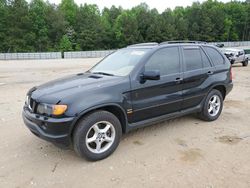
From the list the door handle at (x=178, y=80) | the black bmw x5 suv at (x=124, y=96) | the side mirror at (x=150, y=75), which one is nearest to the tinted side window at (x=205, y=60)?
the black bmw x5 suv at (x=124, y=96)

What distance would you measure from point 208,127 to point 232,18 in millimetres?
81703

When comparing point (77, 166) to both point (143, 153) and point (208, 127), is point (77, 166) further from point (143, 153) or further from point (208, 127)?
point (208, 127)

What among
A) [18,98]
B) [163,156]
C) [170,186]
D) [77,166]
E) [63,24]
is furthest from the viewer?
[63,24]

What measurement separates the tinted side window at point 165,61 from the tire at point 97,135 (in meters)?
1.11

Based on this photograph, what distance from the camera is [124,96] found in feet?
12.6

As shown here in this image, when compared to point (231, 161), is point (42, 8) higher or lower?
higher

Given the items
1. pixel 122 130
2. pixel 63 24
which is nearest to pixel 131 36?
pixel 63 24

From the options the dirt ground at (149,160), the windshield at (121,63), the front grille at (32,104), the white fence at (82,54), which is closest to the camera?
the dirt ground at (149,160)

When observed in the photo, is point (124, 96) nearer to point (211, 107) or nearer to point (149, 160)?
point (149, 160)

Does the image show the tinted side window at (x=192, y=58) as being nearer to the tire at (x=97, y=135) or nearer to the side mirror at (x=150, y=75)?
the side mirror at (x=150, y=75)

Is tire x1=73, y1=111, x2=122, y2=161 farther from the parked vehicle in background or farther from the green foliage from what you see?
the green foliage

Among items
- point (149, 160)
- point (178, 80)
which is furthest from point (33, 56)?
point (149, 160)

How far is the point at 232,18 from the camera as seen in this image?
7675 cm

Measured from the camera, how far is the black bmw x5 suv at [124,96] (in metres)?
3.46
